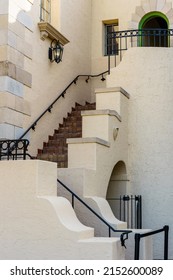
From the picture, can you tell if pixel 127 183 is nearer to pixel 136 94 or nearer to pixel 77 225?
pixel 136 94

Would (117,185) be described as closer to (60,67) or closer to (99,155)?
(99,155)

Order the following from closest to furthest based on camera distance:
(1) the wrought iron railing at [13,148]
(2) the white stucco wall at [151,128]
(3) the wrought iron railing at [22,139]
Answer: (1) the wrought iron railing at [13,148], (3) the wrought iron railing at [22,139], (2) the white stucco wall at [151,128]

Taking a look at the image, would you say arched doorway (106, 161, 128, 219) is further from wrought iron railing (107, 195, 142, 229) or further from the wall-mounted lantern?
the wall-mounted lantern

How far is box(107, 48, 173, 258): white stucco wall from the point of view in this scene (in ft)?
38.2

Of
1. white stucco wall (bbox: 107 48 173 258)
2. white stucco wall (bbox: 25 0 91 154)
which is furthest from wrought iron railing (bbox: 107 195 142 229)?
white stucco wall (bbox: 25 0 91 154)

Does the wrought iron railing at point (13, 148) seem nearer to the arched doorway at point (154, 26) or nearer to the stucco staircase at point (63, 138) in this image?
the stucco staircase at point (63, 138)

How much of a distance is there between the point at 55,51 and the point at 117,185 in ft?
11.9

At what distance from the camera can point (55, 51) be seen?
41.8ft

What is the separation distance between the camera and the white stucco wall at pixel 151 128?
38.2 ft

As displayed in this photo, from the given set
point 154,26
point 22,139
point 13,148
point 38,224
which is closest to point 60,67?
point 154,26

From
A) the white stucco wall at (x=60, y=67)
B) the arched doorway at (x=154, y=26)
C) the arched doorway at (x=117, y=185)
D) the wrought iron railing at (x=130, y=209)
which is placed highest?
the arched doorway at (x=154, y=26)

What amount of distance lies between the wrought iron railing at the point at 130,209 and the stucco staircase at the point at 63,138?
5.43 ft

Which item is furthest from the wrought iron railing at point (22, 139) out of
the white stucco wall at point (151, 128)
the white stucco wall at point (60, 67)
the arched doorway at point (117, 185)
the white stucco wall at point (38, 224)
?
the arched doorway at point (117, 185)

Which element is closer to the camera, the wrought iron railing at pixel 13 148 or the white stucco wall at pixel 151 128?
the wrought iron railing at pixel 13 148
